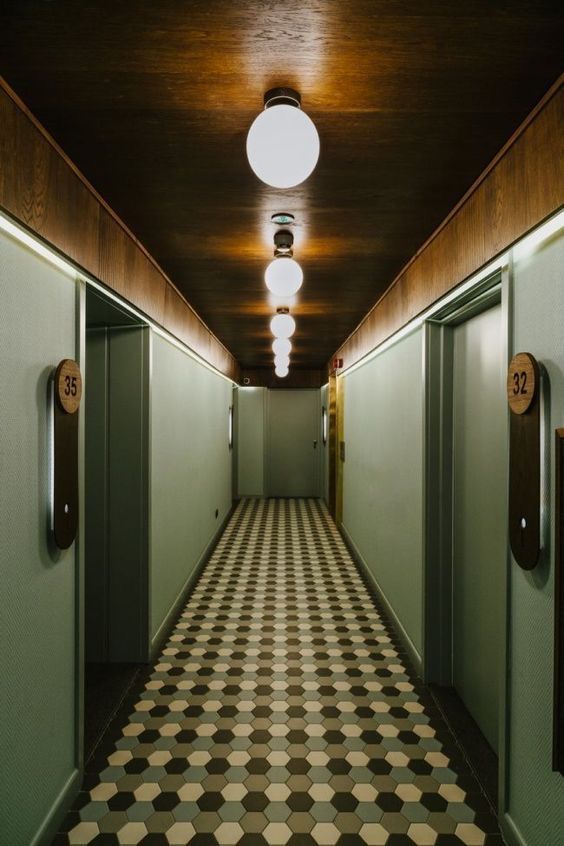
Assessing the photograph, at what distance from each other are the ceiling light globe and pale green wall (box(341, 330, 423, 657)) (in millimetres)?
2313

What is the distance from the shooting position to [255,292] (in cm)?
478

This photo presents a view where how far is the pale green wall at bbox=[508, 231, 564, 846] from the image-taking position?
188 centimetres

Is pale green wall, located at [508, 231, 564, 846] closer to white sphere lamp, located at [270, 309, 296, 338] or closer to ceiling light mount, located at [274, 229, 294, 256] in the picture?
ceiling light mount, located at [274, 229, 294, 256]

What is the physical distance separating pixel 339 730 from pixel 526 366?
7.98 feet

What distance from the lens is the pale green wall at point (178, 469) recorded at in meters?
4.05

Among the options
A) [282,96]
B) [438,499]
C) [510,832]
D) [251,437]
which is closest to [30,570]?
[282,96]

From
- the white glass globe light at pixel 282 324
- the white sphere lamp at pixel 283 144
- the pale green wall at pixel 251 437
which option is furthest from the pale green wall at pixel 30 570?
the pale green wall at pixel 251 437

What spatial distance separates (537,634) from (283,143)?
6.57ft

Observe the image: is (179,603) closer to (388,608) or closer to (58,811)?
(388,608)

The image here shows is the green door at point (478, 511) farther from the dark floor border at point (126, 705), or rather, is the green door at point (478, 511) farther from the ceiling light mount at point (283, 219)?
the dark floor border at point (126, 705)

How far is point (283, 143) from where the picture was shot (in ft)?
5.15

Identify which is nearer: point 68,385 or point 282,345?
point 68,385

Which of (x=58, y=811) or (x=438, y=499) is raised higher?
(x=438, y=499)

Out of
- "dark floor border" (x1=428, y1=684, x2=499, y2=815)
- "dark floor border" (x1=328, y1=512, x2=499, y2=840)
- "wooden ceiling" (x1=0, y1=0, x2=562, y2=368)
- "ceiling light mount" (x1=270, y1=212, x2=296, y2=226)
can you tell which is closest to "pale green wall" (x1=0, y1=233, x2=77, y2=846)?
"wooden ceiling" (x1=0, y1=0, x2=562, y2=368)
